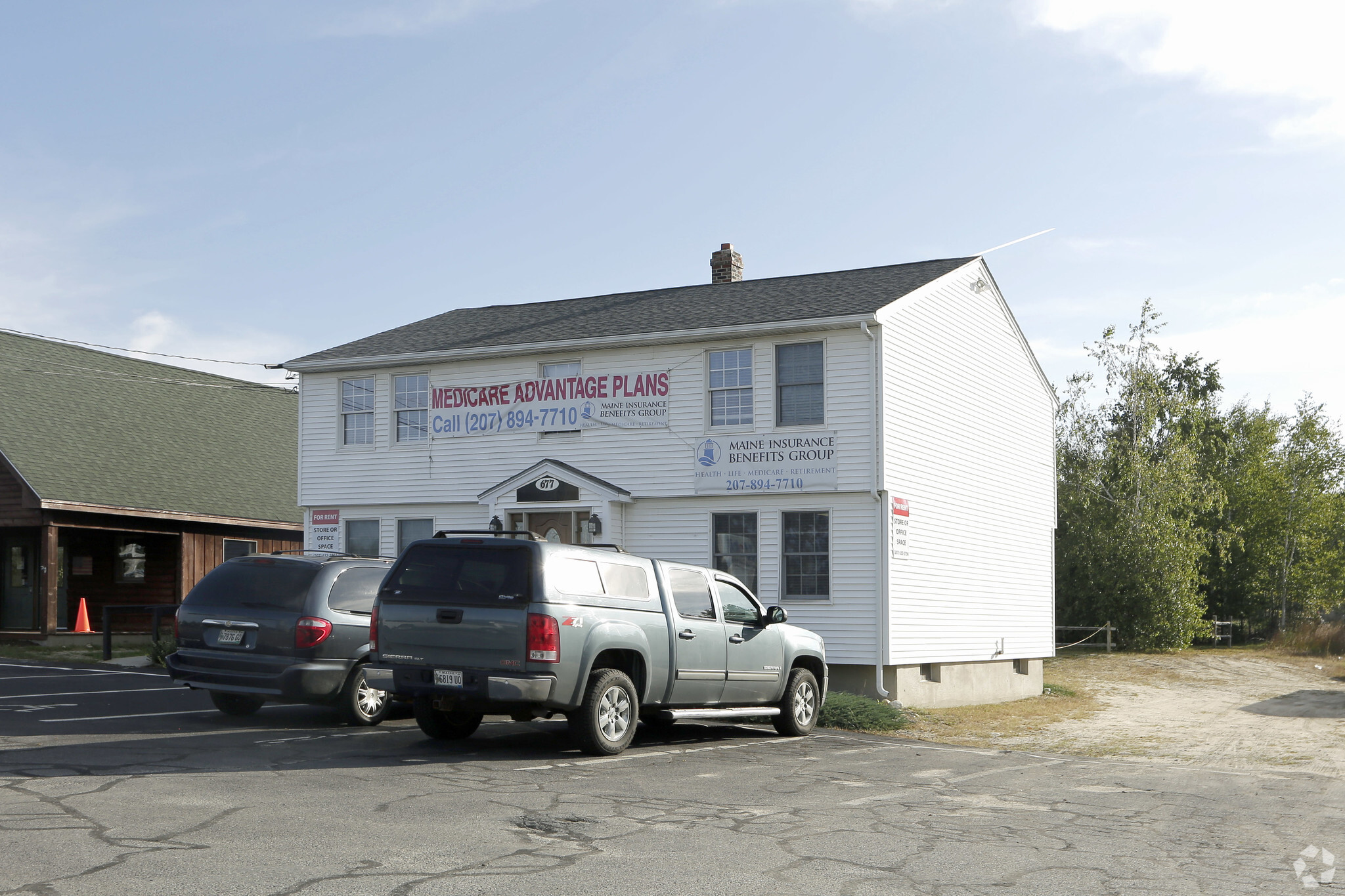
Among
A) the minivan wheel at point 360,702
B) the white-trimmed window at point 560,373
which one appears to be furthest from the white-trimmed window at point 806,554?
the minivan wheel at point 360,702

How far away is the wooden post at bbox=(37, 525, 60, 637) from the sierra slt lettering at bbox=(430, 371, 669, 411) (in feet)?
30.5

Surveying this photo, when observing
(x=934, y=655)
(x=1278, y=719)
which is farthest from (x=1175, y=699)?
(x=934, y=655)

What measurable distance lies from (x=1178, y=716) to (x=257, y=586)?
15992 mm

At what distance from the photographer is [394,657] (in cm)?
1138

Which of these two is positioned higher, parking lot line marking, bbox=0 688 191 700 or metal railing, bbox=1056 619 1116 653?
parking lot line marking, bbox=0 688 191 700

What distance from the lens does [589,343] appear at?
21.6 metres

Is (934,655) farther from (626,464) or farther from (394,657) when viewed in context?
(394,657)

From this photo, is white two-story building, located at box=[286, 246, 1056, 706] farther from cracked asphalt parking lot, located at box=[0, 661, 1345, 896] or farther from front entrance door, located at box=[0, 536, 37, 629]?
front entrance door, located at box=[0, 536, 37, 629]

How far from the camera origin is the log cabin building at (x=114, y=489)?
87.5 ft

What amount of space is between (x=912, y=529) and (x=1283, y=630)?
31.1m

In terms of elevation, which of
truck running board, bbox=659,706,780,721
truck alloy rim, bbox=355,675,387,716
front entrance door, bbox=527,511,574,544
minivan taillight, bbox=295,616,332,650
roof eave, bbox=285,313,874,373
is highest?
roof eave, bbox=285,313,874,373

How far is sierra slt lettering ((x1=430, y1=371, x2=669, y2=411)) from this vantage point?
21.4 m

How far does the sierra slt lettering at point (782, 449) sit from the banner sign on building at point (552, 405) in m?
1.45

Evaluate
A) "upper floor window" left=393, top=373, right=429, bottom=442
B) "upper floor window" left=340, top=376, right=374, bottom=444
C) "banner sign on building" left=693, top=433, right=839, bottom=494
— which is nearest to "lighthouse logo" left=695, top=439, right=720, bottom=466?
"banner sign on building" left=693, top=433, right=839, bottom=494
